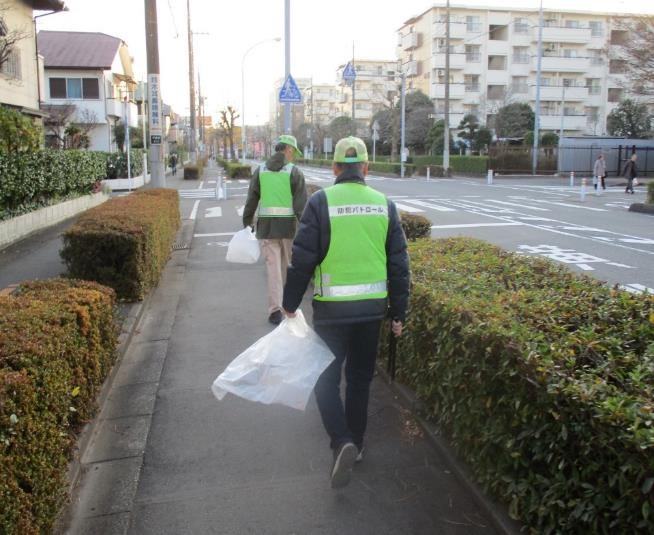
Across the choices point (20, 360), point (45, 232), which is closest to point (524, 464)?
point (20, 360)

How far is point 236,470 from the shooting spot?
3775 mm

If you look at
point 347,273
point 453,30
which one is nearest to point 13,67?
point 347,273

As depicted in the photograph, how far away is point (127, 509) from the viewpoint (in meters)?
3.38

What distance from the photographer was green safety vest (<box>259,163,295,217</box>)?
656 cm

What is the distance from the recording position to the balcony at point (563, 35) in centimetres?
6575

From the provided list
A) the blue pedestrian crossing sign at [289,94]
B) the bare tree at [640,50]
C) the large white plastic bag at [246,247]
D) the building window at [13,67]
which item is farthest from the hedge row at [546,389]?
the bare tree at [640,50]

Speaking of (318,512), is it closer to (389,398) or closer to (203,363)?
(389,398)

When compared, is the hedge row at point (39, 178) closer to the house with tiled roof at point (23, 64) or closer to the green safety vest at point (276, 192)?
the house with tiled roof at point (23, 64)

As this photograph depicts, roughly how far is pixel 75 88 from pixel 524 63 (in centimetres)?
4473

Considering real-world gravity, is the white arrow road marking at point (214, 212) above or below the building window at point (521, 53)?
below

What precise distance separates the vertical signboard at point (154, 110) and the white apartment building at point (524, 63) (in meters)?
54.6

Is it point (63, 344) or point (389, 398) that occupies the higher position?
point (63, 344)

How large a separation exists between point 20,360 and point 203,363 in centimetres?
281

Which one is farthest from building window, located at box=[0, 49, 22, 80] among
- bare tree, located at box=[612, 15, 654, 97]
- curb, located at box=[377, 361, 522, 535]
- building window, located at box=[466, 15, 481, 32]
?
building window, located at box=[466, 15, 481, 32]
